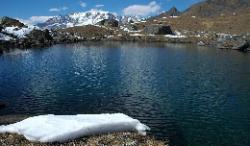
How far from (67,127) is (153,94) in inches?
1527

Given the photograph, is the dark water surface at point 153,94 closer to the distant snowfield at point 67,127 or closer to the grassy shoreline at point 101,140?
the distant snowfield at point 67,127

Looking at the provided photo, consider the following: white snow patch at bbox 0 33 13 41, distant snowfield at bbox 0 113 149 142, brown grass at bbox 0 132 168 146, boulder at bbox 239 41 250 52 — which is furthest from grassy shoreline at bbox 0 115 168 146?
white snow patch at bbox 0 33 13 41

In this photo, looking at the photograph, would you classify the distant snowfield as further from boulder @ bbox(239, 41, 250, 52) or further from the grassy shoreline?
boulder @ bbox(239, 41, 250, 52)

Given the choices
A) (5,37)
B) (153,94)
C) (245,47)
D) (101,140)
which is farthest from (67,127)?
(5,37)

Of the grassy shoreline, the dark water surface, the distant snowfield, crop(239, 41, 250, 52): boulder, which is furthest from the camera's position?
crop(239, 41, 250, 52): boulder

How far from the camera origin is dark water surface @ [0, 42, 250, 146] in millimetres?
54188

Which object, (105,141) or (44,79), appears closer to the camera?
(105,141)

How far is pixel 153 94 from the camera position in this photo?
75.6 m

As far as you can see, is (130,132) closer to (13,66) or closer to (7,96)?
(7,96)

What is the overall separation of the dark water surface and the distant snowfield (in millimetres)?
9065

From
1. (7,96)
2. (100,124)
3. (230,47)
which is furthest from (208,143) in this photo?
(230,47)

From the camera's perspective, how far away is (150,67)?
119438mm

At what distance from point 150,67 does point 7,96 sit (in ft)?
180

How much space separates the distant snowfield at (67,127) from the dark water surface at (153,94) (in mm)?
9065
